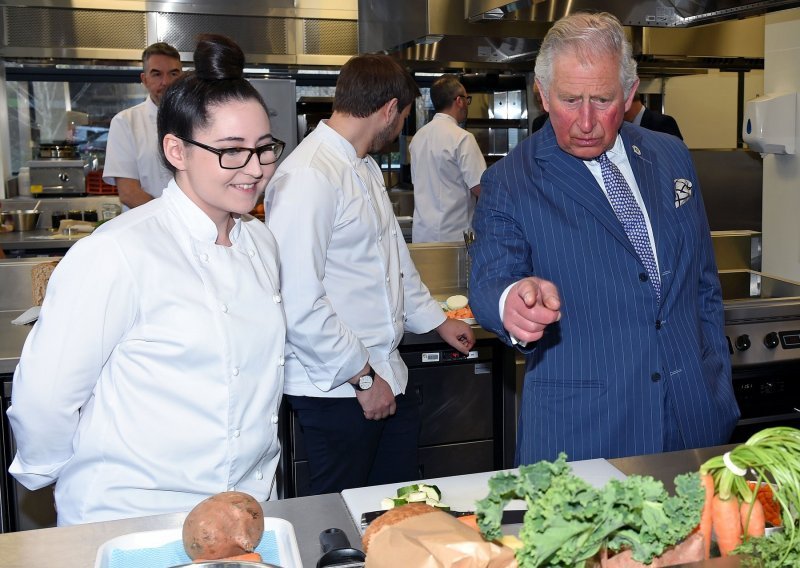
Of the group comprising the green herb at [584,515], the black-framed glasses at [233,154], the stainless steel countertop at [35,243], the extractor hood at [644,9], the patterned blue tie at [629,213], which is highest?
the extractor hood at [644,9]

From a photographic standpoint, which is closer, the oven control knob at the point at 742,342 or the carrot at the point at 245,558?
the carrot at the point at 245,558

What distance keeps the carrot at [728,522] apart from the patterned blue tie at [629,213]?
1024 mm

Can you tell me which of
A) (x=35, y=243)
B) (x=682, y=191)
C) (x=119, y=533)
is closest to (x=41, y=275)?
(x=119, y=533)

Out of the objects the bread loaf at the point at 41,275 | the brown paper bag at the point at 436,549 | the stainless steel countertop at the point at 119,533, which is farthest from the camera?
the bread loaf at the point at 41,275

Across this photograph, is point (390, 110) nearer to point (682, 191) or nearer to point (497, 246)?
point (497, 246)

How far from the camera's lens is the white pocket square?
2244 millimetres

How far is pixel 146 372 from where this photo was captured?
1717mm

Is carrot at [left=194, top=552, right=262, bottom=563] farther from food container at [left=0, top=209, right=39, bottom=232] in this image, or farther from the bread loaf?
food container at [left=0, top=209, right=39, bottom=232]

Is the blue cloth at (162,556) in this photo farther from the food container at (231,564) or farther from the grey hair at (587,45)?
the grey hair at (587,45)

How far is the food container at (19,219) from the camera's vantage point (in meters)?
6.30

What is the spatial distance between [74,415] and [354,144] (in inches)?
55.1

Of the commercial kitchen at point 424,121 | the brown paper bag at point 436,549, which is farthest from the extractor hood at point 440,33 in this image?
the brown paper bag at point 436,549

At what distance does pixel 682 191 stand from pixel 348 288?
1043 mm

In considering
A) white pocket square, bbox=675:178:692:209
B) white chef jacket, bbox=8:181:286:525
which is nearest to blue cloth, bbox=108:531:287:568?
white chef jacket, bbox=8:181:286:525
